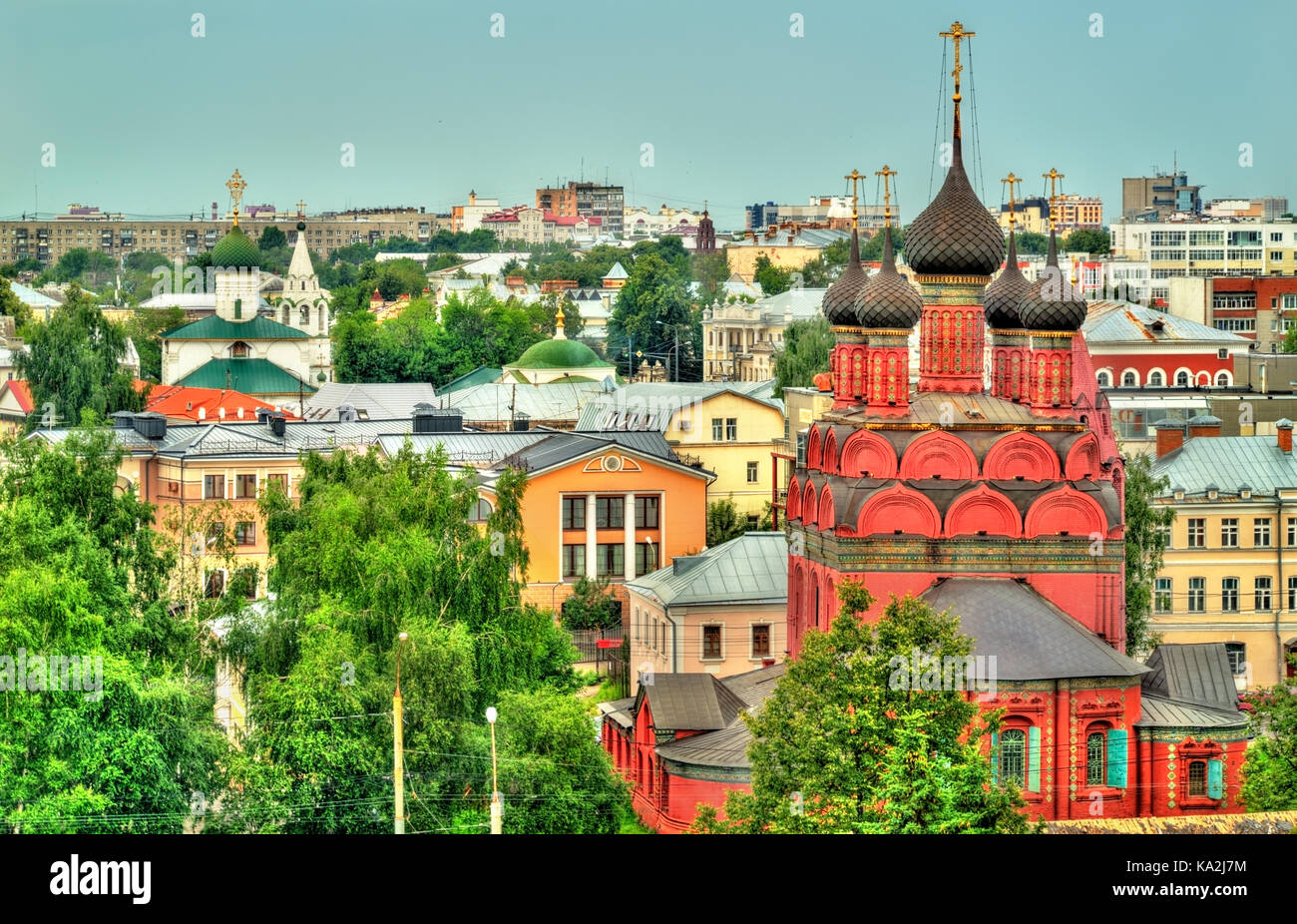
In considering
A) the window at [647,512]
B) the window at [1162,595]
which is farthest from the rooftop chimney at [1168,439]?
the window at [647,512]

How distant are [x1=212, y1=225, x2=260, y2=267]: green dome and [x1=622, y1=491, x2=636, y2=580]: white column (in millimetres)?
44992

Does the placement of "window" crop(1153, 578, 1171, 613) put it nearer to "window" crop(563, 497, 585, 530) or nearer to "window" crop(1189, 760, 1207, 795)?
"window" crop(563, 497, 585, 530)

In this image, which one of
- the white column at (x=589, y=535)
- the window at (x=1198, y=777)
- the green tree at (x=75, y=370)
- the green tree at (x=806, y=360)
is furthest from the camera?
the green tree at (x=75, y=370)

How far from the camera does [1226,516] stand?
45.8m

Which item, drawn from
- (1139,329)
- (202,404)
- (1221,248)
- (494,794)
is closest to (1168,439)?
(1139,329)

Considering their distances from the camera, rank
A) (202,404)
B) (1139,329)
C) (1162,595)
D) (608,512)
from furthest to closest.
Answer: (202,404) < (1139,329) < (608,512) < (1162,595)

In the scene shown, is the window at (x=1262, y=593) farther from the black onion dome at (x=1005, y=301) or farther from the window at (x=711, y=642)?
the window at (x=711, y=642)

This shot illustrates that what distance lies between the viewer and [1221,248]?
119875 millimetres

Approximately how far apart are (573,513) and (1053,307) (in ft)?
53.3

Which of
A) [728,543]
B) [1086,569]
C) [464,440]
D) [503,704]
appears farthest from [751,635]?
[464,440]

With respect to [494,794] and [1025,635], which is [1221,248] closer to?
[1025,635]

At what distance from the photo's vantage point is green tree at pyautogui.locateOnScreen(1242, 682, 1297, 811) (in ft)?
88.6

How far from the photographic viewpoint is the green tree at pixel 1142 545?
4147cm

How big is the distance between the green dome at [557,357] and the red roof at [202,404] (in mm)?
10129
